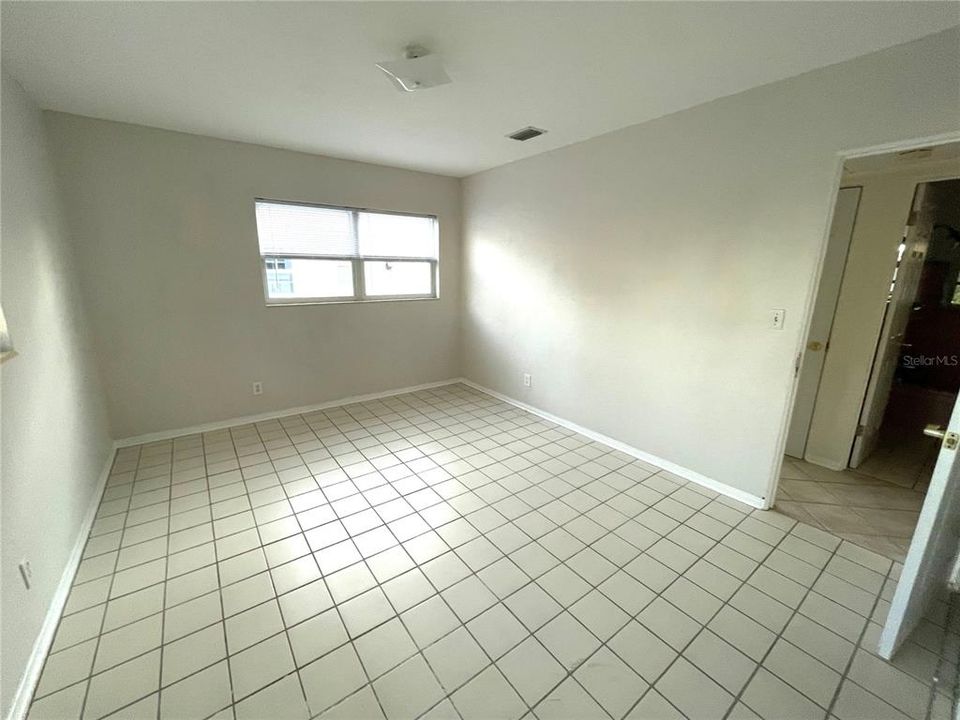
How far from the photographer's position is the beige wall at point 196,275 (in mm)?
2752

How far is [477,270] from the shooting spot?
4.46 meters

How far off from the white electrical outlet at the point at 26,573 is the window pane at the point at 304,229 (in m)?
2.68

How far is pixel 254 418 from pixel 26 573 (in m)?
2.26

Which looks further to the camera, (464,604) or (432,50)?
(432,50)

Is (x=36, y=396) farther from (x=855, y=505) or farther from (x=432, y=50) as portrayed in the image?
(x=855, y=505)

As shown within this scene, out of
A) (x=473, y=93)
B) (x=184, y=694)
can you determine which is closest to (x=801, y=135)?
(x=473, y=93)

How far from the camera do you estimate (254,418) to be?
3.62 meters

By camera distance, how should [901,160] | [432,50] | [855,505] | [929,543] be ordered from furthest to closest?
1. [855,505]
2. [901,160]
3. [432,50]
4. [929,543]

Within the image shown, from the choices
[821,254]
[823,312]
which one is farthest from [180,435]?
[823,312]

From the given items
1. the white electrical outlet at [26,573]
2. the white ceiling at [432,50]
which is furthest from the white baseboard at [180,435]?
the white ceiling at [432,50]

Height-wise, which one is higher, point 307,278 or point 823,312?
point 307,278

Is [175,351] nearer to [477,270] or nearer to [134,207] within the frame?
[134,207]

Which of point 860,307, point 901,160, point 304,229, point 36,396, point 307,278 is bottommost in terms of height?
point 36,396

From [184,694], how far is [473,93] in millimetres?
3103
